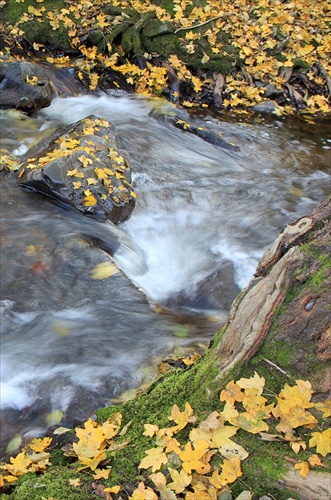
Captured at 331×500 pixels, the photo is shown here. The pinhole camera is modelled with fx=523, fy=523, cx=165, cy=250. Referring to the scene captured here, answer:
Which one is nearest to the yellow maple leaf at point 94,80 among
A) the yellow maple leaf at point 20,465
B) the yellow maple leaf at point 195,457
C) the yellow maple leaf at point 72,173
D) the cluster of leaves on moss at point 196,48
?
the cluster of leaves on moss at point 196,48

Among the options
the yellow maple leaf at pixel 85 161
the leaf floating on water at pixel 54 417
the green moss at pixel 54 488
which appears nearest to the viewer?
the green moss at pixel 54 488

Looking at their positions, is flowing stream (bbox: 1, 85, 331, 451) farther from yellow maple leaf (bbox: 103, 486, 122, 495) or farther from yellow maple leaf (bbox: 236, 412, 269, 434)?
yellow maple leaf (bbox: 236, 412, 269, 434)

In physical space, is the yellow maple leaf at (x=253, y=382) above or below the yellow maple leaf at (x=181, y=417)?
above

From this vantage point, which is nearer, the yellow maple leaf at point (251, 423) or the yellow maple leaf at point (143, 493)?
the yellow maple leaf at point (143, 493)

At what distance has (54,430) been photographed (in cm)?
367

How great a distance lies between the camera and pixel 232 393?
2.44 m

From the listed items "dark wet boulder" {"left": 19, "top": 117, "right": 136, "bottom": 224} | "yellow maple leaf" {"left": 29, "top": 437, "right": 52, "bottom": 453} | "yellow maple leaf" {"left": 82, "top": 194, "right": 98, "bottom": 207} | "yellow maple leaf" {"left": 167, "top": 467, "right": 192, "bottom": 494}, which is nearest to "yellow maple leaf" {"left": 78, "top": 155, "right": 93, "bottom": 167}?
"dark wet boulder" {"left": 19, "top": 117, "right": 136, "bottom": 224}

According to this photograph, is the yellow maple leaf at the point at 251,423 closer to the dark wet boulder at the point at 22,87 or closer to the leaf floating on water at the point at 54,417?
the leaf floating on water at the point at 54,417

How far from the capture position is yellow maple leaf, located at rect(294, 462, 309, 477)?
2.10 m

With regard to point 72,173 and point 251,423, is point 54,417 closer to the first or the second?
point 251,423

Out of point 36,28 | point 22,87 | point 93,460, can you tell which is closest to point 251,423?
point 93,460

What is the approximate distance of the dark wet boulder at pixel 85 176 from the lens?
6141 millimetres

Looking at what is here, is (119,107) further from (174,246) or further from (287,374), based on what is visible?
(287,374)

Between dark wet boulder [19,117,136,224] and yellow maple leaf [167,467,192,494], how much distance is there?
4228 mm
